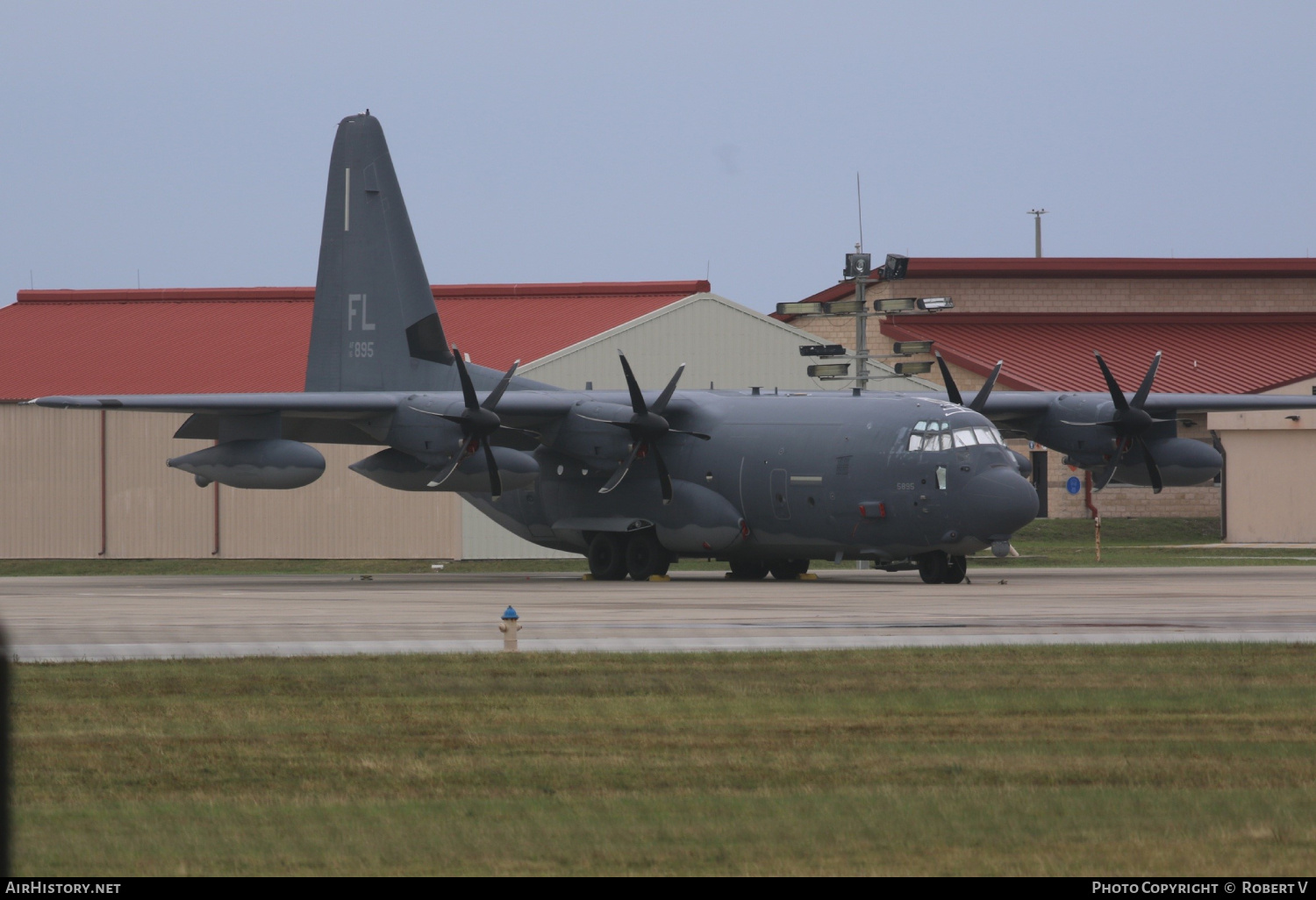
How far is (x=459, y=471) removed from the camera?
35.8 m

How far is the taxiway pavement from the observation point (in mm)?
21250

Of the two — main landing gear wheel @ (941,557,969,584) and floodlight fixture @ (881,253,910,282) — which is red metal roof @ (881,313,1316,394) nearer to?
floodlight fixture @ (881,253,910,282)

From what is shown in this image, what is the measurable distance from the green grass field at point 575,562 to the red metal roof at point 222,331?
5.73 meters

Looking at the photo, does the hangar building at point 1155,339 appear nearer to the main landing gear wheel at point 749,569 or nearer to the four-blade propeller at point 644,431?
the main landing gear wheel at point 749,569

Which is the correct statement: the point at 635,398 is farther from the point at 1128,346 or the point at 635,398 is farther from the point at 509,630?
the point at 1128,346

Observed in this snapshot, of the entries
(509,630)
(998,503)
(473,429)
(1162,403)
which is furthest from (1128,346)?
(509,630)

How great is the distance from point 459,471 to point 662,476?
13.6ft

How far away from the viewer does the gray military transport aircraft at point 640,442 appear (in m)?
35.1

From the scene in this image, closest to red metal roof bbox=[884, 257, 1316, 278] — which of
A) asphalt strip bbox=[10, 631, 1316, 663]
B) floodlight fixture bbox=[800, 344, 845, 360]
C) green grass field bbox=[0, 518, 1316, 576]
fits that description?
green grass field bbox=[0, 518, 1316, 576]

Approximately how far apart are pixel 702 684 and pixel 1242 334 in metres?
61.2

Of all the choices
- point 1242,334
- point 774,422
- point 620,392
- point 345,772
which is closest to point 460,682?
point 345,772

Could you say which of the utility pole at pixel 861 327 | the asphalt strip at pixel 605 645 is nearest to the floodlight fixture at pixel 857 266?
the utility pole at pixel 861 327

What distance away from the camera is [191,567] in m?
52.1
